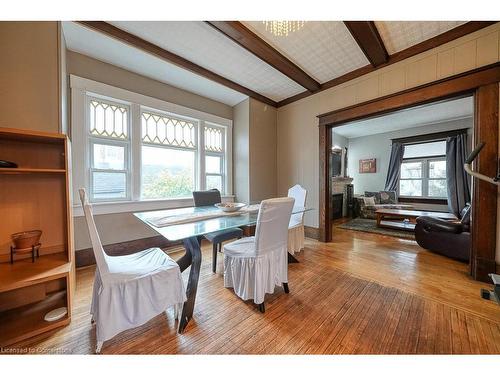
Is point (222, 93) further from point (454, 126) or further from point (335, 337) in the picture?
point (454, 126)

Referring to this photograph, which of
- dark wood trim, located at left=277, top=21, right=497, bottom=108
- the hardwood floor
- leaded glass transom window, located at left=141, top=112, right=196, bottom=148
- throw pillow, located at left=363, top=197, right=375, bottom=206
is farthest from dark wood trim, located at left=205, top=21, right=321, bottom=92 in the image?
throw pillow, located at left=363, top=197, right=375, bottom=206

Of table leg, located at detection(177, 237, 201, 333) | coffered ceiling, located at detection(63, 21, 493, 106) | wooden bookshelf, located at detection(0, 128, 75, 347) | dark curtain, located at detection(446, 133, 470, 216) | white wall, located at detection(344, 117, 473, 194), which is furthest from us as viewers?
white wall, located at detection(344, 117, 473, 194)

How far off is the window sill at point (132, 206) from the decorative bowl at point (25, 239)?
0.90 m

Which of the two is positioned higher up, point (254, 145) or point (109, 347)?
point (254, 145)

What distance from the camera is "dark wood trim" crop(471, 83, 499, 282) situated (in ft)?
6.39

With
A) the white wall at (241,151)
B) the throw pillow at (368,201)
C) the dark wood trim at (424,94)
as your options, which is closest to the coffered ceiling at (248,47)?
the dark wood trim at (424,94)

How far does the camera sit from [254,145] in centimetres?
382

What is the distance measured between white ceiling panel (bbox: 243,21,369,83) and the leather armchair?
8.32 feet

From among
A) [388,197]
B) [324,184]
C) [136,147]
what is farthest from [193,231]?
[388,197]

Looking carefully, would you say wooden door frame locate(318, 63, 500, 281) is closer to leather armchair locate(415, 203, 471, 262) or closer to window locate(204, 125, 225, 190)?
leather armchair locate(415, 203, 471, 262)

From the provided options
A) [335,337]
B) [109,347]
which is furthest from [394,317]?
[109,347]

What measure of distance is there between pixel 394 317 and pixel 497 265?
59.4 inches

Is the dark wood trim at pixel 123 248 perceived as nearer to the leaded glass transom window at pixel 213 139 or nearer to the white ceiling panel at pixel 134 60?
the leaded glass transom window at pixel 213 139
